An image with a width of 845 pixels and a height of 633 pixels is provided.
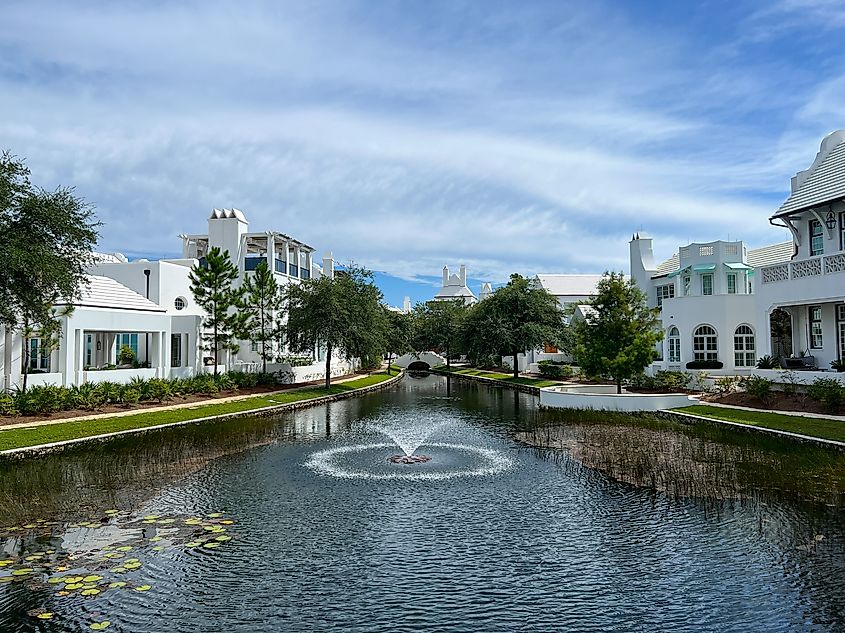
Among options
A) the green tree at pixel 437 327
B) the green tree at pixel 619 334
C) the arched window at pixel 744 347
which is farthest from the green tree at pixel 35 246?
the green tree at pixel 437 327

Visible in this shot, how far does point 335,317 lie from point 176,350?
29.6ft

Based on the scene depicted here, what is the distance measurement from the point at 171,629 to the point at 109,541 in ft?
11.1

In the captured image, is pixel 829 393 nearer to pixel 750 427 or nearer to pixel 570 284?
pixel 750 427

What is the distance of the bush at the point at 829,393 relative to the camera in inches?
810

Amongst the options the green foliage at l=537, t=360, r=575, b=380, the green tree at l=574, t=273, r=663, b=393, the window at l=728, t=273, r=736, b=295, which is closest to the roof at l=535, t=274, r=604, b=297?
the green foliage at l=537, t=360, r=575, b=380

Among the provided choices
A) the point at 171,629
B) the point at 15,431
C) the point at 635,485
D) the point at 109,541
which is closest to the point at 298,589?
the point at 171,629

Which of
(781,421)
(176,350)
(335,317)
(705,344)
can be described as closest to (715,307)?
(705,344)

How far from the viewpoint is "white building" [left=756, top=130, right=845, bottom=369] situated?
24.1 meters

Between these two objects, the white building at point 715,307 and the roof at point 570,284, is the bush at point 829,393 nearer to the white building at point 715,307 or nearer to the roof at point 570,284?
the white building at point 715,307

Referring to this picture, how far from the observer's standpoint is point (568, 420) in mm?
23344

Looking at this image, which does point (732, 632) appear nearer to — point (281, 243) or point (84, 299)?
point (84, 299)

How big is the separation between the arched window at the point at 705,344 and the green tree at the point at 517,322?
967 centimetres

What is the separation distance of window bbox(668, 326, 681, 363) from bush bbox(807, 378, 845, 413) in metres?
13.1

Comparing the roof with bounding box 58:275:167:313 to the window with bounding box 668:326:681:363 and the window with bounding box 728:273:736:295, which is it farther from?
the window with bounding box 728:273:736:295
